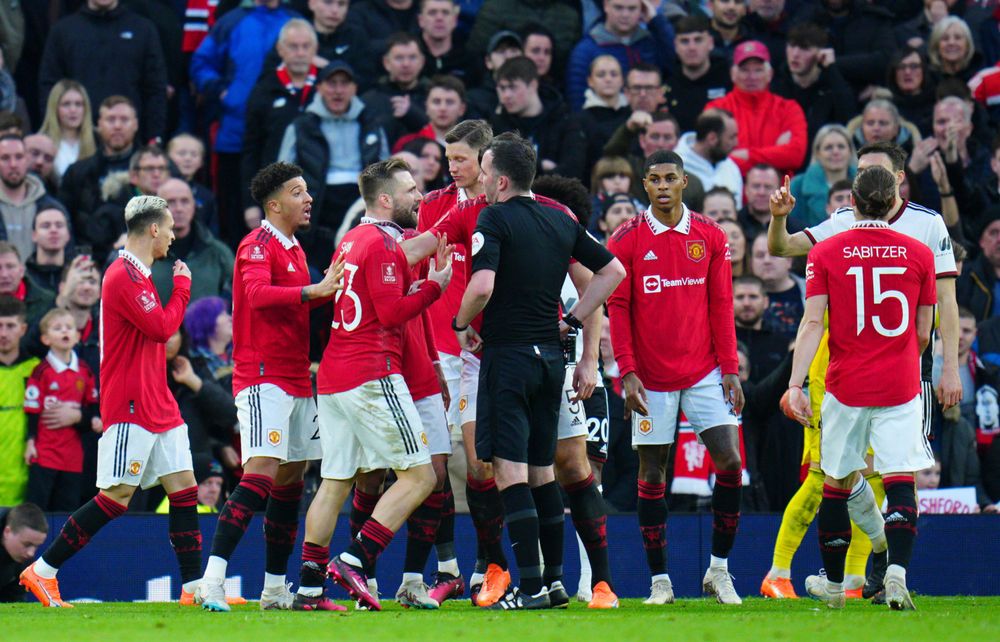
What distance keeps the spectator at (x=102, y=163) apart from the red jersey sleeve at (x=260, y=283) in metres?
6.18

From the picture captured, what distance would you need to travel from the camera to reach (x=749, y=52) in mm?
17391

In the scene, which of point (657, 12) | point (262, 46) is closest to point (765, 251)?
point (657, 12)

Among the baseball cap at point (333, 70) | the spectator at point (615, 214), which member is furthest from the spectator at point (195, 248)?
the spectator at point (615, 214)

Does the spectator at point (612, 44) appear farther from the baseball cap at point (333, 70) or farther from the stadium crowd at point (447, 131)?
the baseball cap at point (333, 70)

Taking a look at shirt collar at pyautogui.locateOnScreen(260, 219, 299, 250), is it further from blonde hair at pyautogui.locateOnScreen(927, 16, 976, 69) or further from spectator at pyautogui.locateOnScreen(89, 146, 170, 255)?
blonde hair at pyautogui.locateOnScreen(927, 16, 976, 69)

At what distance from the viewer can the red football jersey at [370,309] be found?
9.62 m

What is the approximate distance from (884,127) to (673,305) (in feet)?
23.2

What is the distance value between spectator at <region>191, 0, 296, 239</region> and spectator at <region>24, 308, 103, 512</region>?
14.6 ft

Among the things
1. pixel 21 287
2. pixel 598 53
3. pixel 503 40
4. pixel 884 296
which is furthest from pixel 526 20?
pixel 884 296

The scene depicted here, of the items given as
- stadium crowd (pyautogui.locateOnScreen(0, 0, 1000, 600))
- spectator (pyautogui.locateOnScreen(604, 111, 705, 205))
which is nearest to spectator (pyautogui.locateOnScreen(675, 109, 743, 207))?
stadium crowd (pyautogui.locateOnScreen(0, 0, 1000, 600))

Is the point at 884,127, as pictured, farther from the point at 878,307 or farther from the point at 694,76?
the point at 878,307

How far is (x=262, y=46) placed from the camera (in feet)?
57.6

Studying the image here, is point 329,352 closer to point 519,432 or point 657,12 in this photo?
point 519,432

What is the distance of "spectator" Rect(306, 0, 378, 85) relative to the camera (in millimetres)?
17625
